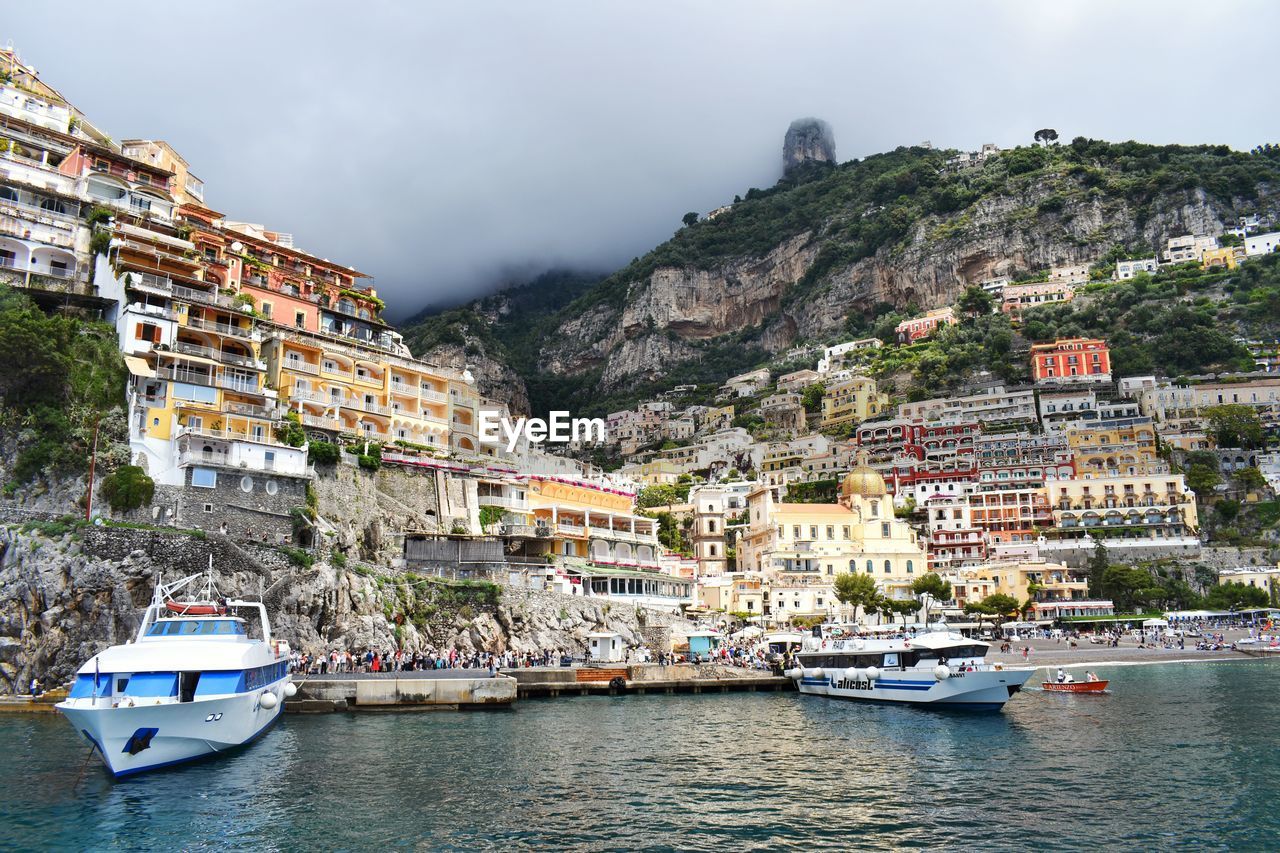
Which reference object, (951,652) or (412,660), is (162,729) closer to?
(412,660)

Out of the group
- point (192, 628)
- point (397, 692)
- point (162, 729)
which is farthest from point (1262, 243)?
point (162, 729)

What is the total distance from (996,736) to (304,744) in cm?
2391

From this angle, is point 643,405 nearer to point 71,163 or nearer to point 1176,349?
point 1176,349

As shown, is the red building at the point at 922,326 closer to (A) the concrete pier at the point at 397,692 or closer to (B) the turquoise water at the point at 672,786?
(B) the turquoise water at the point at 672,786

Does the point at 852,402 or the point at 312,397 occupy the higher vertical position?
the point at 852,402

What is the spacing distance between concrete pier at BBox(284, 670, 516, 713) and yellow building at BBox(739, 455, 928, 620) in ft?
139

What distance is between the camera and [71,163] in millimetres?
57125

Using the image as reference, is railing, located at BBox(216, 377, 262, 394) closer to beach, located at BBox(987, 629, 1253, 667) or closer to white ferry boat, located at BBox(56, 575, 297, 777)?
white ferry boat, located at BBox(56, 575, 297, 777)

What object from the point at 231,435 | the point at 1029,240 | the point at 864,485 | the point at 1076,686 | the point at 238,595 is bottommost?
the point at 1076,686

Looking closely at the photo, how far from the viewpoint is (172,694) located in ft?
83.0

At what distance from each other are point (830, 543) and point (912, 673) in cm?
4106

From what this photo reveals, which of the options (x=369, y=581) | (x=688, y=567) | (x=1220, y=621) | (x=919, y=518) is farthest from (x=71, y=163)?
(x=1220, y=621)

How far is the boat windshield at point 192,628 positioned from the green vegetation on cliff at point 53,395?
19.0m

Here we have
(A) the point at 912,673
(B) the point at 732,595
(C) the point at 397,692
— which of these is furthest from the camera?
(B) the point at 732,595
